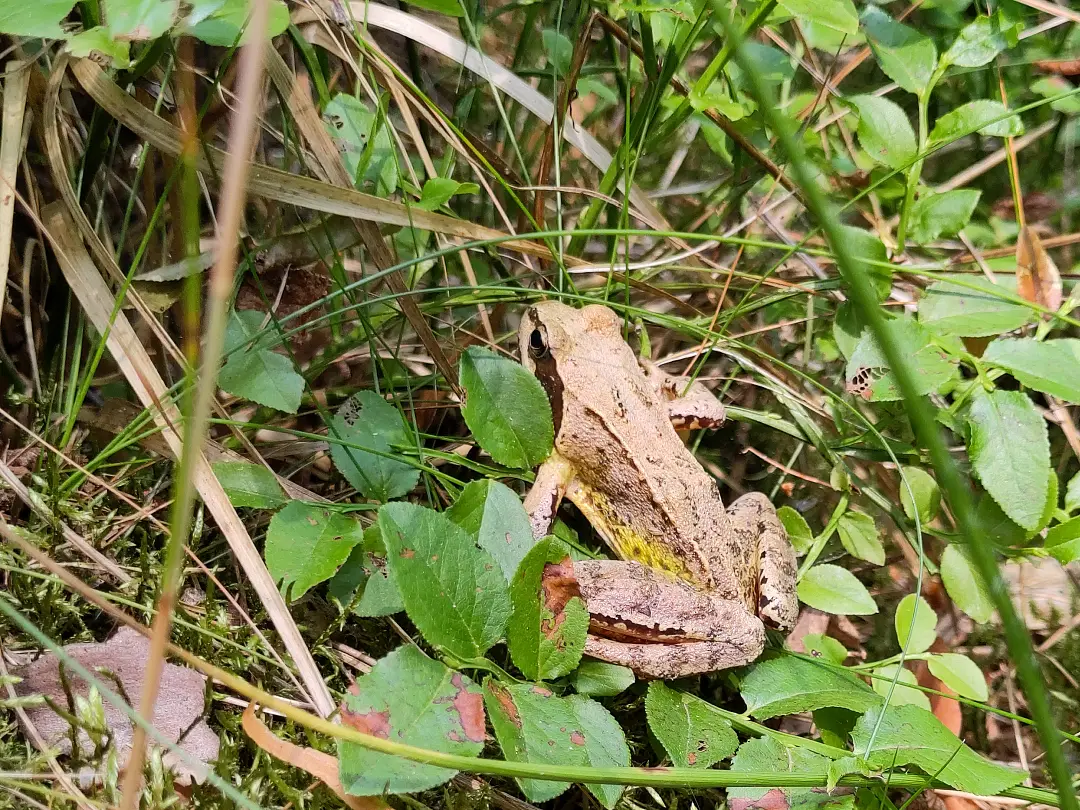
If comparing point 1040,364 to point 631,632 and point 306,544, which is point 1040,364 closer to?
point 631,632

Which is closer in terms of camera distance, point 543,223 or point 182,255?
point 182,255

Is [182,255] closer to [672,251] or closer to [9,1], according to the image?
[9,1]

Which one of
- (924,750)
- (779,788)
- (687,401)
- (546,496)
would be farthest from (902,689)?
(546,496)

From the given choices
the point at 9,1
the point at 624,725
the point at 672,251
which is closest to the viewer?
the point at 9,1

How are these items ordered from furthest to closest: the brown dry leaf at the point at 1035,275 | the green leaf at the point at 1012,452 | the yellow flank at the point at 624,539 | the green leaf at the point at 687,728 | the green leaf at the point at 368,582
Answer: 1. the brown dry leaf at the point at 1035,275
2. the yellow flank at the point at 624,539
3. the green leaf at the point at 1012,452
4. the green leaf at the point at 368,582
5. the green leaf at the point at 687,728

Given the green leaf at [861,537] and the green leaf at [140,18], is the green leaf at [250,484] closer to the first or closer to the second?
the green leaf at [140,18]

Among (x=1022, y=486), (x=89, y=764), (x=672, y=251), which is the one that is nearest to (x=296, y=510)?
(x=89, y=764)

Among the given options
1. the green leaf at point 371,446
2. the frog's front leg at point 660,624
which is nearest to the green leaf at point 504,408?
the green leaf at point 371,446

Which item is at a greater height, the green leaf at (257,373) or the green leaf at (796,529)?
the green leaf at (257,373)
